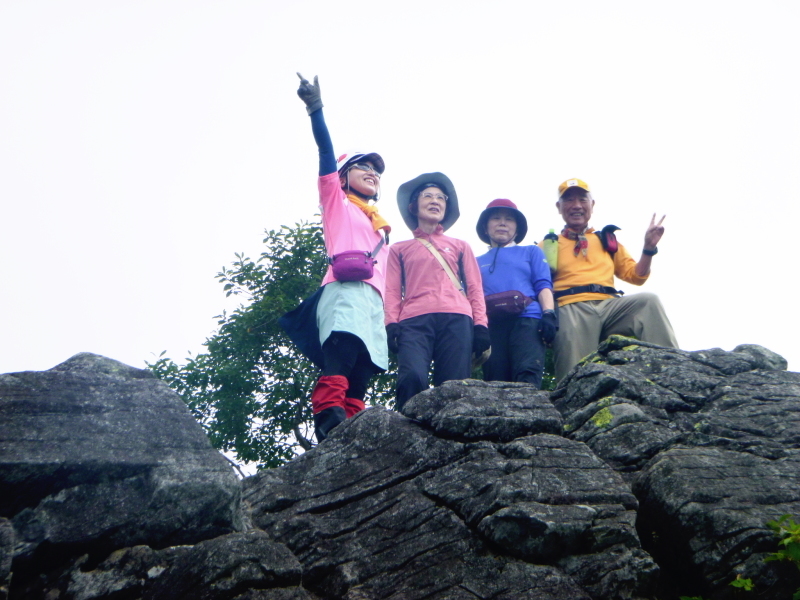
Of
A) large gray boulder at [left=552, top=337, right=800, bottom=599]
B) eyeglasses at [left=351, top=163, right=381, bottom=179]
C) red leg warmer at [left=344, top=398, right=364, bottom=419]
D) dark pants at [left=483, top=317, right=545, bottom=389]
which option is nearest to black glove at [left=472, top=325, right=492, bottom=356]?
dark pants at [left=483, top=317, right=545, bottom=389]

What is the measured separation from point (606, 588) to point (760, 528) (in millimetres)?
1091

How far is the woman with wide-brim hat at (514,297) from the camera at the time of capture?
8.10 m

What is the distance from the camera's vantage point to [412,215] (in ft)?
29.0

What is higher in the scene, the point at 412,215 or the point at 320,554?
the point at 412,215

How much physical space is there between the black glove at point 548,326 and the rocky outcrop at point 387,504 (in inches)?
72.0

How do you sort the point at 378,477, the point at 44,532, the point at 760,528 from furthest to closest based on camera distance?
the point at 378,477
the point at 760,528
the point at 44,532

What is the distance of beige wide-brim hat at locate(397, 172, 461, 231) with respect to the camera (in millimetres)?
8812

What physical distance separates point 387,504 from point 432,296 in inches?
117

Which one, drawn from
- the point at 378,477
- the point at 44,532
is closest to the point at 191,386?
the point at 378,477

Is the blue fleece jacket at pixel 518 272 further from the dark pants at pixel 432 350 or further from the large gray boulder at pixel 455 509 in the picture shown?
the large gray boulder at pixel 455 509

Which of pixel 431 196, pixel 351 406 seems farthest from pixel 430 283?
pixel 351 406

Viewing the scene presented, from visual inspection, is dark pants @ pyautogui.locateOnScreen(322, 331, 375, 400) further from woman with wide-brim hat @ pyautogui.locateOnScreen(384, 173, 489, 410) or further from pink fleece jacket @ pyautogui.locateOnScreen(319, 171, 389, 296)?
pink fleece jacket @ pyautogui.locateOnScreen(319, 171, 389, 296)

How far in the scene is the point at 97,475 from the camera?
4.61 meters

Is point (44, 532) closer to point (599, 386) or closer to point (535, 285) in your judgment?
point (599, 386)
